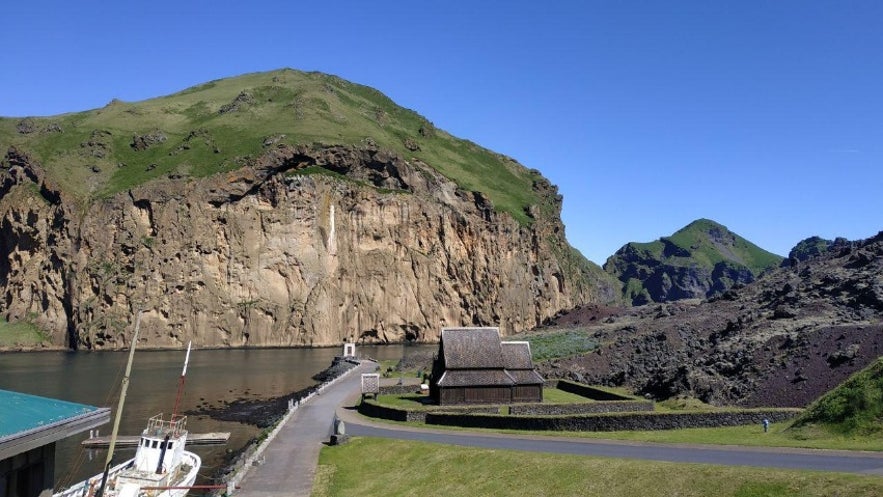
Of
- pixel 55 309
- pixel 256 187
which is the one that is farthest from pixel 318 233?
pixel 55 309

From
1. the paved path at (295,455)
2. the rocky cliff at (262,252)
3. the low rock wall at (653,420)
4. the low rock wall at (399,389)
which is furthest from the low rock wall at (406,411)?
the rocky cliff at (262,252)

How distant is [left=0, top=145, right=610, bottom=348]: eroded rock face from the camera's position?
463 feet

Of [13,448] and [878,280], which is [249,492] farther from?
[878,280]

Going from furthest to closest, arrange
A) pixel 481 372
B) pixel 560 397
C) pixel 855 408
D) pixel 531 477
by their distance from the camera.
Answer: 1. pixel 560 397
2. pixel 481 372
3. pixel 855 408
4. pixel 531 477

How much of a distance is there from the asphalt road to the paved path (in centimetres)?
369

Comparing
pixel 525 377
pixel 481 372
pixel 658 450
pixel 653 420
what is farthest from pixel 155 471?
pixel 525 377

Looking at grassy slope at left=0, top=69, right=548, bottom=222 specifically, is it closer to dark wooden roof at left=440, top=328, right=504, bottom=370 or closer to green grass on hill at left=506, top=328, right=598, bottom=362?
green grass on hill at left=506, top=328, right=598, bottom=362

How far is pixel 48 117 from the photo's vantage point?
7426 inches

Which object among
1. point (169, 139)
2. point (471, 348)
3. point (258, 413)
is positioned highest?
point (169, 139)

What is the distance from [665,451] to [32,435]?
28.4m

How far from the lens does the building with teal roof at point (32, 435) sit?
12.3m

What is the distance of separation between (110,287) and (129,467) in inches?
4523

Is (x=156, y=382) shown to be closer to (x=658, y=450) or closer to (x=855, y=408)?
(x=658, y=450)

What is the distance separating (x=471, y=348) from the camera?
2260 inches
